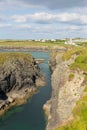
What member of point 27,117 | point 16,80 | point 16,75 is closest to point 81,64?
point 27,117

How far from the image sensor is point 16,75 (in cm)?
9888

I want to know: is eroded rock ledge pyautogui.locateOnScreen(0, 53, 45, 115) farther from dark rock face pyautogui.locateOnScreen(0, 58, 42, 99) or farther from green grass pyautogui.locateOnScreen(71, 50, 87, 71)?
green grass pyautogui.locateOnScreen(71, 50, 87, 71)

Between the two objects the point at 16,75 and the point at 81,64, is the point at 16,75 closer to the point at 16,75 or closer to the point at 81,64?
the point at 16,75

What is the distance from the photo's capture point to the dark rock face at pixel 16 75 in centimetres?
9076

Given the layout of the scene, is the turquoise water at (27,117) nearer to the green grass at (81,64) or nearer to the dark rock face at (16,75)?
the dark rock face at (16,75)

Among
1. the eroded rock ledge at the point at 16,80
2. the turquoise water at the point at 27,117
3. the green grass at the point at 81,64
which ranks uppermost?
the green grass at the point at 81,64

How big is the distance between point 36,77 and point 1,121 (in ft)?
147

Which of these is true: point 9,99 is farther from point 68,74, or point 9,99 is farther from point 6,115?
point 68,74

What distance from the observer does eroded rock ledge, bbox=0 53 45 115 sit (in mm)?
88500

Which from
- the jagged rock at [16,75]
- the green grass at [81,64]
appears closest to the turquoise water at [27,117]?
the jagged rock at [16,75]

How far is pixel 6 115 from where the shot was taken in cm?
7650

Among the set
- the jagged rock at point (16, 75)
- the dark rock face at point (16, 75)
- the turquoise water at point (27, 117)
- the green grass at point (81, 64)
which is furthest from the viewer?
the jagged rock at point (16, 75)

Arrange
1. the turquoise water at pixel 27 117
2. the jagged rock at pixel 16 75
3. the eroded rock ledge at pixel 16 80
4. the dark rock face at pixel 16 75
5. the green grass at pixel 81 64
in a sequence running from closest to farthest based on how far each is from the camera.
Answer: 1. the green grass at pixel 81 64
2. the turquoise water at pixel 27 117
3. the eroded rock ledge at pixel 16 80
4. the dark rock face at pixel 16 75
5. the jagged rock at pixel 16 75

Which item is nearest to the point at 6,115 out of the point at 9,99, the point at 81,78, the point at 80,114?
the point at 9,99
